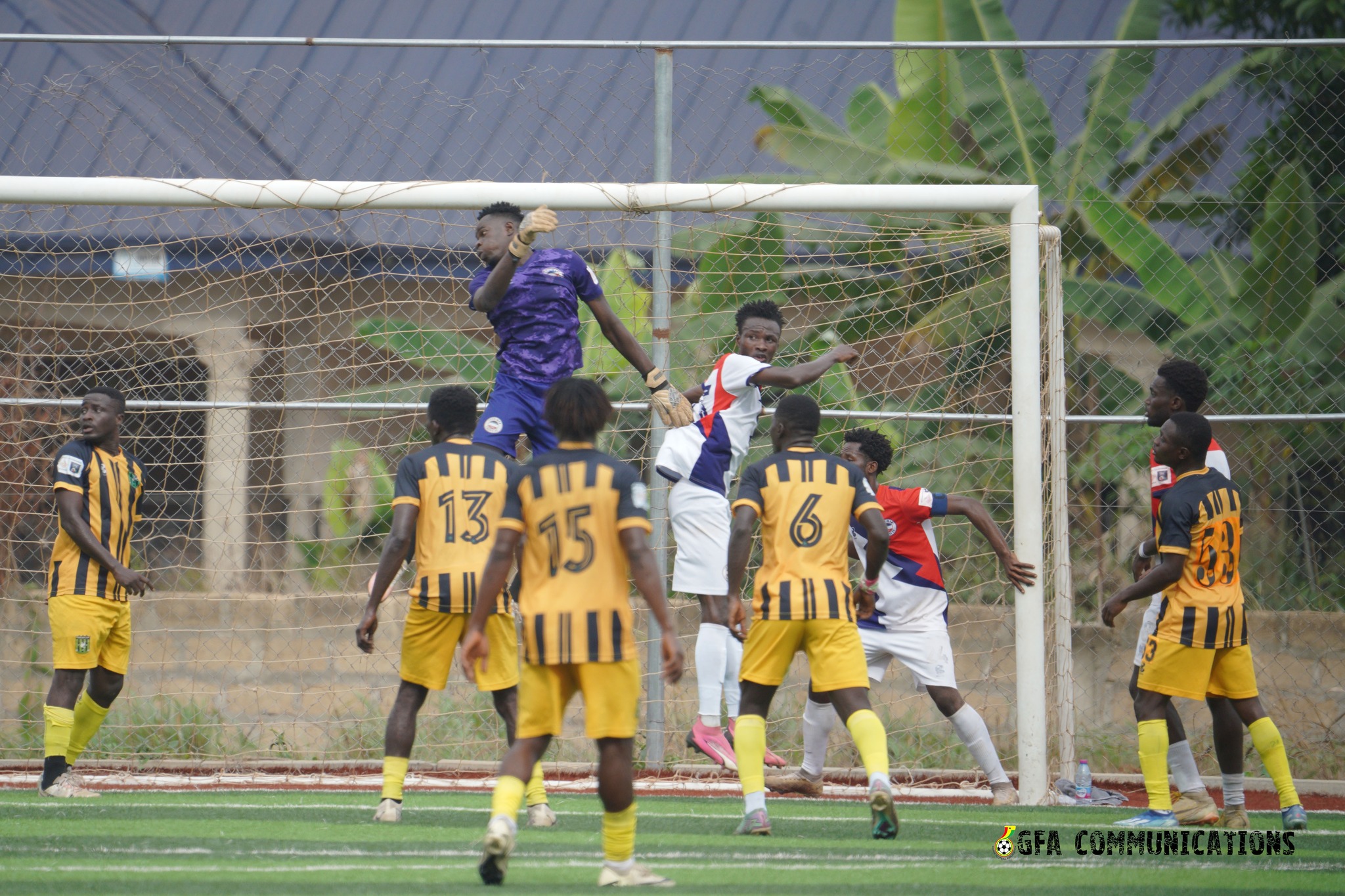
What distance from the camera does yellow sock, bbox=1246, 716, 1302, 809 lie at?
532 centimetres

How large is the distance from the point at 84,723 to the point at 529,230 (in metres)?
3.56

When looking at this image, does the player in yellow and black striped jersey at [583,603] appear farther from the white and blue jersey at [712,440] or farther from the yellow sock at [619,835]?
the white and blue jersey at [712,440]

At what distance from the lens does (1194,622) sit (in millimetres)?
5219

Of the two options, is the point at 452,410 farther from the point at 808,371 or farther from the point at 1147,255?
the point at 1147,255

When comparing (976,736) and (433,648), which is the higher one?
(433,648)

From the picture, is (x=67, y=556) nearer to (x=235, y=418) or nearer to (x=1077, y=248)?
(x=235, y=418)

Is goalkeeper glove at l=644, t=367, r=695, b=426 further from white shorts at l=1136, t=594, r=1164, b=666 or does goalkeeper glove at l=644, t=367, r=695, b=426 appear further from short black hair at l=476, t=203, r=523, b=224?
white shorts at l=1136, t=594, r=1164, b=666

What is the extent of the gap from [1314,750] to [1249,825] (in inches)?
84.7

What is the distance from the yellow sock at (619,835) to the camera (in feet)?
11.9

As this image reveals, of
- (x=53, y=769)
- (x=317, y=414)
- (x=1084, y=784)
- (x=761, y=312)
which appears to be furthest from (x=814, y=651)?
(x=317, y=414)

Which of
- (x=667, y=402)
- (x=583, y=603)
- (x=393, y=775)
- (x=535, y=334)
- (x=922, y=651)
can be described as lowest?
(x=393, y=775)

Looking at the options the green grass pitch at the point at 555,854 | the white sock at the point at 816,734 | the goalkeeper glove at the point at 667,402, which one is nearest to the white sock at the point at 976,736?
the green grass pitch at the point at 555,854

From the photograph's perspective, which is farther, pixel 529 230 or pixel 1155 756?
pixel 1155 756

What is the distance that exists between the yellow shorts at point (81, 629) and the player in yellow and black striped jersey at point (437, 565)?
183 cm
